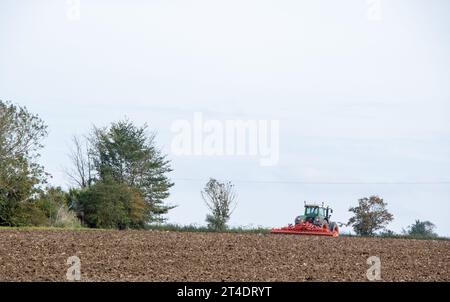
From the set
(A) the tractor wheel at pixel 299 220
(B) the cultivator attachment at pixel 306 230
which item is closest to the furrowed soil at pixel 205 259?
(B) the cultivator attachment at pixel 306 230

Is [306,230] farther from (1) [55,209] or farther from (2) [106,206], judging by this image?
(1) [55,209]

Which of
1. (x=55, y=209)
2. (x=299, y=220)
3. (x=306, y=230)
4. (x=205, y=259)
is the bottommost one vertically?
(x=205, y=259)

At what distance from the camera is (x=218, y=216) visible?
66375 mm

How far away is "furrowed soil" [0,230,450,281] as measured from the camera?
81.3 ft

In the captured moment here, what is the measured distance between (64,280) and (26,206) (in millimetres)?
32962

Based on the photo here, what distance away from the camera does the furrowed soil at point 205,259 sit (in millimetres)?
24766

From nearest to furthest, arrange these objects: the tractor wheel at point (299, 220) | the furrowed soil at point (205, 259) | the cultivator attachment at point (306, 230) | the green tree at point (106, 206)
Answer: the furrowed soil at point (205, 259) → the cultivator attachment at point (306, 230) → the tractor wheel at point (299, 220) → the green tree at point (106, 206)

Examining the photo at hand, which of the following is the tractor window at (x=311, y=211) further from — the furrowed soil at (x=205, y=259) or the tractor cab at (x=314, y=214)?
the furrowed soil at (x=205, y=259)

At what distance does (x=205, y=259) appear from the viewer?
29.2 meters

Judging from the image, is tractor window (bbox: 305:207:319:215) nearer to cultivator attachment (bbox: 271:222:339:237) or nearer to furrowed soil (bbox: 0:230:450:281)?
cultivator attachment (bbox: 271:222:339:237)

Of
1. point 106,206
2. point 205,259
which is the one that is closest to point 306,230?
point 106,206
